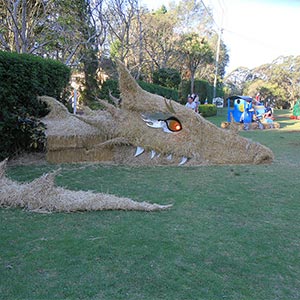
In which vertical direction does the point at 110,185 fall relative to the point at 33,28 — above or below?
below

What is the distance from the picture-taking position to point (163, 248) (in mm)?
3273

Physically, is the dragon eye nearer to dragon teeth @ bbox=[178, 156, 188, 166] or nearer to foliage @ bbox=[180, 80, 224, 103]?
dragon teeth @ bbox=[178, 156, 188, 166]

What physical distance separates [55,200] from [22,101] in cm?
392

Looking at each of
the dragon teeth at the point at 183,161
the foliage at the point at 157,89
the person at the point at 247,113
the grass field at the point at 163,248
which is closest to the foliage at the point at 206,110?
the foliage at the point at 157,89

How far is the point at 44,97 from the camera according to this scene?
26.1ft

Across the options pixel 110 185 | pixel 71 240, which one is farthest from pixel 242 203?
pixel 71 240

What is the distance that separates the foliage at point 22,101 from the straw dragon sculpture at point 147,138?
0.50 meters

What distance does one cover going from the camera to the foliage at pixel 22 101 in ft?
22.6

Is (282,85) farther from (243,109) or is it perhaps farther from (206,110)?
(243,109)

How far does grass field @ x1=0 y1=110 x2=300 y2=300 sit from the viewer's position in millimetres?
2578

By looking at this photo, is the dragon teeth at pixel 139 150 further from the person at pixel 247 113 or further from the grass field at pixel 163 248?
the person at pixel 247 113

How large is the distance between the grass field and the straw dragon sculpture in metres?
1.90

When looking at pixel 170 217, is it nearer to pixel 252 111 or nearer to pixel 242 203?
pixel 242 203

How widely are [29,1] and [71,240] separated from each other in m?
12.6
